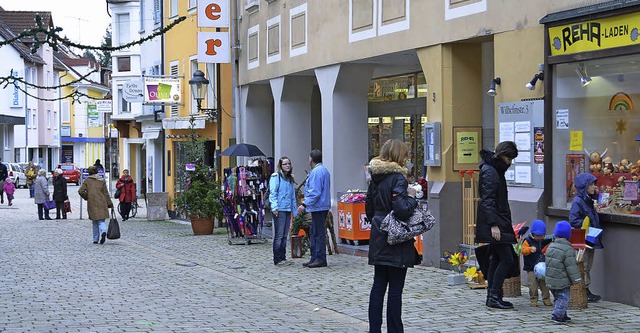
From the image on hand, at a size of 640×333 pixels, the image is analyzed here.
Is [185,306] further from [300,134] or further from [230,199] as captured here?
[300,134]

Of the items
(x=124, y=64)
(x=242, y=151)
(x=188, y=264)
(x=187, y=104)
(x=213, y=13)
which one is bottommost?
(x=188, y=264)

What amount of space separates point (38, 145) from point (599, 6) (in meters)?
74.4

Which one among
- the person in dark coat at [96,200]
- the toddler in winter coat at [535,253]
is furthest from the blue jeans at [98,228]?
the toddler in winter coat at [535,253]

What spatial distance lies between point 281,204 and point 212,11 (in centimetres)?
1122

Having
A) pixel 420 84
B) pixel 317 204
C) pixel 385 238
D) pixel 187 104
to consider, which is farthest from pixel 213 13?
pixel 385 238

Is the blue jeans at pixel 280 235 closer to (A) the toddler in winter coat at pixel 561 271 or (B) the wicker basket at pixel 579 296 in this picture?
(B) the wicker basket at pixel 579 296

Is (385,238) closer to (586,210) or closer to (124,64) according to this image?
(586,210)

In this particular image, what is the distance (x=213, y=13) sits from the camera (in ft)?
89.4

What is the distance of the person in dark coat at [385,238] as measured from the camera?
30.1ft

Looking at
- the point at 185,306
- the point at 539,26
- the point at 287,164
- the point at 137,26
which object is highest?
the point at 137,26

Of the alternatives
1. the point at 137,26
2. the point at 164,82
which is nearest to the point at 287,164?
the point at 164,82

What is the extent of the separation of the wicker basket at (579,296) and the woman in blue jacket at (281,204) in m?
6.42

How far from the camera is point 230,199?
2223 cm

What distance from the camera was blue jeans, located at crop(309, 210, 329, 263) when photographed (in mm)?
16578
